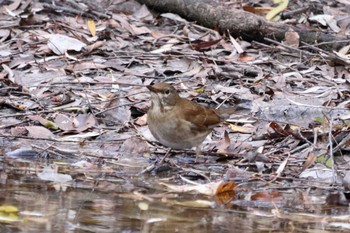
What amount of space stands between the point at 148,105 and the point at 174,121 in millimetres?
1487

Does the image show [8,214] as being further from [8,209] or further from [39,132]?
[39,132]

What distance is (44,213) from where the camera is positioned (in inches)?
249

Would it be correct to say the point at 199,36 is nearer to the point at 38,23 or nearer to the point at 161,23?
the point at 161,23

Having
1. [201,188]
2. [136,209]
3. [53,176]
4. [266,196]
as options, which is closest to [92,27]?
[53,176]

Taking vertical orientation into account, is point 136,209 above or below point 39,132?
above

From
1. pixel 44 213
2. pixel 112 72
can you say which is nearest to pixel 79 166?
pixel 44 213

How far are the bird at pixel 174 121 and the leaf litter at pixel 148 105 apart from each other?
212mm

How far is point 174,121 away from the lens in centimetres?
812

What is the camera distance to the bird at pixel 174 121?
8055 mm

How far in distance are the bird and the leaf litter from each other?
0.21 metres

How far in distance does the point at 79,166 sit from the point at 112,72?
2.93m

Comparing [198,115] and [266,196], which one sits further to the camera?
[198,115]

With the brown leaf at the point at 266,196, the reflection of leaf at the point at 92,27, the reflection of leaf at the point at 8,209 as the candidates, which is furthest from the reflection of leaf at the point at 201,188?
the reflection of leaf at the point at 92,27

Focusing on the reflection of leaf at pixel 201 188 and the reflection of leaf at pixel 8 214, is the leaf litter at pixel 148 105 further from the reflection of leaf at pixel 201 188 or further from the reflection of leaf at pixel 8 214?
the reflection of leaf at pixel 8 214
